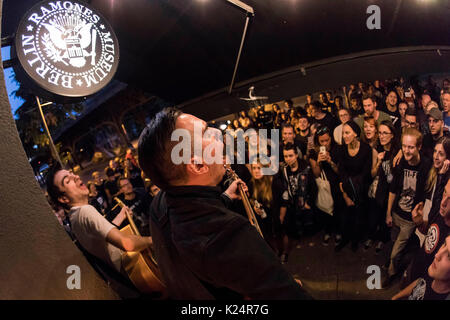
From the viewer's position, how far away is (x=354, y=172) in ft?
7.07

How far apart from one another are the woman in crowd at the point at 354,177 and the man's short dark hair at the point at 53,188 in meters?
2.30

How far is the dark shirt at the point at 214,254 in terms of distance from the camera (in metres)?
0.97

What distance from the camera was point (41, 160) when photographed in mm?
1595

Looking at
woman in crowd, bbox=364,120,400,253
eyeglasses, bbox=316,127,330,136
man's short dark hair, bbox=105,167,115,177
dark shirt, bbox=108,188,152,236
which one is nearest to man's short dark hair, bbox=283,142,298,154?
eyeglasses, bbox=316,127,330,136

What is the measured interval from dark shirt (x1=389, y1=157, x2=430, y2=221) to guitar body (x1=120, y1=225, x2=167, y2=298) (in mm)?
2081

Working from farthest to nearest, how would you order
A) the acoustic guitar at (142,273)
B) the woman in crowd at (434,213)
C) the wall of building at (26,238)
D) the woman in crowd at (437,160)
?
the woman in crowd at (437,160) → the woman in crowd at (434,213) → the acoustic guitar at (142,273) → the wall of building at (26,238)

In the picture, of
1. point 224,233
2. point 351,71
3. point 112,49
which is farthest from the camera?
point 351,71

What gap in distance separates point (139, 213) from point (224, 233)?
1.15 m

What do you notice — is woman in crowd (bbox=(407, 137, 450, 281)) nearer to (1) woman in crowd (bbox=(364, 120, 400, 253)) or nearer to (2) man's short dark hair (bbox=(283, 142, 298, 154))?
(1) woman in crowd (bbox=(364, 120, 400, 253))

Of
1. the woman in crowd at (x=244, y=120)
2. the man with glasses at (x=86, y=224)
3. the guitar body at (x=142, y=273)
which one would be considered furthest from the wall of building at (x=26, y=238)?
the woman in crowd at (x=244, y=120)

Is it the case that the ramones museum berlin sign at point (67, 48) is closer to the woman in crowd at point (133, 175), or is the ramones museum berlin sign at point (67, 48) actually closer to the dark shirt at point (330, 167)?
the woman in crowd at point (133, 175)
